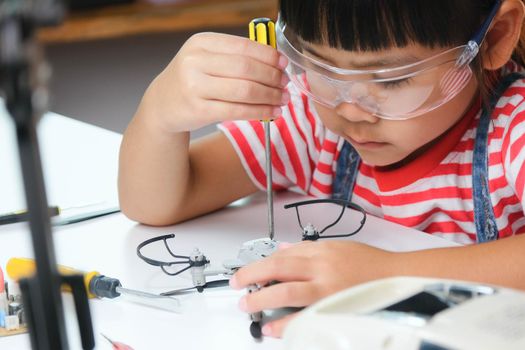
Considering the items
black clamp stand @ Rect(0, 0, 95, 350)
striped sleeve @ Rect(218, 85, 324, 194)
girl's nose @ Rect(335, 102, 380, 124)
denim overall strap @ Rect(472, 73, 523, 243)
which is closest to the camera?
black clamp stand @ Rect(0, 0, 95, 350)

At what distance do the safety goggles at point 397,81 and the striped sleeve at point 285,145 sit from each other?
21cm

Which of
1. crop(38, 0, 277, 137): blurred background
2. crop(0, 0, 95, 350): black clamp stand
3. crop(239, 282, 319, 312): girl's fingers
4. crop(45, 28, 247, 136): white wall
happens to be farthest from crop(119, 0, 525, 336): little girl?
crop(38, 0, 277, 137): blurred background

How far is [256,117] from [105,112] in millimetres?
2276

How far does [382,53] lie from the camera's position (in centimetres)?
85

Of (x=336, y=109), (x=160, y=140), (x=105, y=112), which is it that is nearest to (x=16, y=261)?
(x=160, y=140)

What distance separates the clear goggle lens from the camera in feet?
2.79

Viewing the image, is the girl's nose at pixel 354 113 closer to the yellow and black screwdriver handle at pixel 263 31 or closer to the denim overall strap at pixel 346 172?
the yellow and black screwdriver handle at pixel 263 31

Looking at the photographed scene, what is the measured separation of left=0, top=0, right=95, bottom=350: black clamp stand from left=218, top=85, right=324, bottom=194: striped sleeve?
0.70 metres

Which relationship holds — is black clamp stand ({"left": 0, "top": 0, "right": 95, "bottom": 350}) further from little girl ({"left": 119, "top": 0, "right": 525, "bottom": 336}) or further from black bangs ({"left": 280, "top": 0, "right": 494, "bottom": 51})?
black bangs ({"left": 280, "top": 0, "right": 494, "bottom": 51})

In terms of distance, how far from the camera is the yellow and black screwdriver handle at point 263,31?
878 millimetres

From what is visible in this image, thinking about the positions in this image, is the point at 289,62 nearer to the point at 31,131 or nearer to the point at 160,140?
the point at 160,140

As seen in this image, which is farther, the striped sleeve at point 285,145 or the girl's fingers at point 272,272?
the striped sleeve at point 285,145

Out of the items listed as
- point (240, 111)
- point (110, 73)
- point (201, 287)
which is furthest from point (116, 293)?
point (110, 73)

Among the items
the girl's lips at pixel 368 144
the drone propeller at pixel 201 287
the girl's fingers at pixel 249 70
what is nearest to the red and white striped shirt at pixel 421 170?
the girl's lips at pixel 368 144
